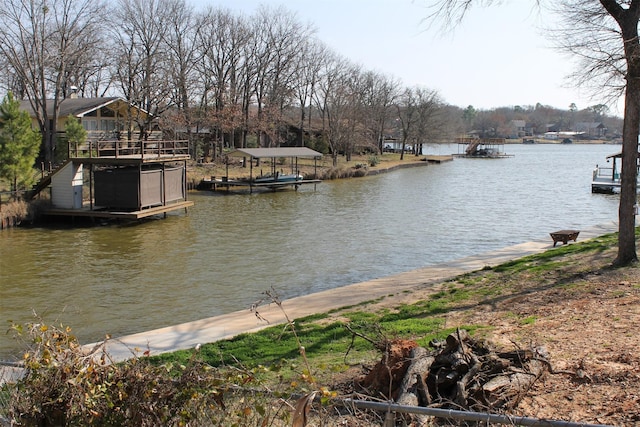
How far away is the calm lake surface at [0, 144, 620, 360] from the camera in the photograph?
1641 centimetres

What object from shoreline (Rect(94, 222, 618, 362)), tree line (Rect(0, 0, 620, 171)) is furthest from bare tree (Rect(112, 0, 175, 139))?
shoreline (Rect(94, 222, 618, 362))

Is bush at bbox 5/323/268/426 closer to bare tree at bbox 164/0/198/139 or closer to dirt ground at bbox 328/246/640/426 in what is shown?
dirt ground at bbox 328/246/640/426

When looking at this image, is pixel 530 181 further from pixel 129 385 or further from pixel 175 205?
pixel 129 385

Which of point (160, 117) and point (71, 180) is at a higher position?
point (160, 117)

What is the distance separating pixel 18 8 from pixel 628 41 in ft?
121

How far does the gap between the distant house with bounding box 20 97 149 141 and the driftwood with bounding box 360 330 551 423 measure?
143 ft

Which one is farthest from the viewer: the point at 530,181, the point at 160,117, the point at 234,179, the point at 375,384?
the point at 530,181

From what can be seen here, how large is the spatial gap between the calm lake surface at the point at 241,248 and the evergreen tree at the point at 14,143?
3593mm

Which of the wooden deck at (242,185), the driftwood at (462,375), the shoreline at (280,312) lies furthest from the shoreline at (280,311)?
the wooden deck at (242,185)

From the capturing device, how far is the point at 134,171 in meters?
30.2

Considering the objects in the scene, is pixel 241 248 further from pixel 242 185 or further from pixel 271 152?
pixel 271 152

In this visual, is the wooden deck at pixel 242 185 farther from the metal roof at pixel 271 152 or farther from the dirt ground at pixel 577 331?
the dirt ground at pixel 577 331

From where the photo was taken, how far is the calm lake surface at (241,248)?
16.4 metres

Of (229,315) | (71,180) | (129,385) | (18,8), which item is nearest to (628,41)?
(229,315)
